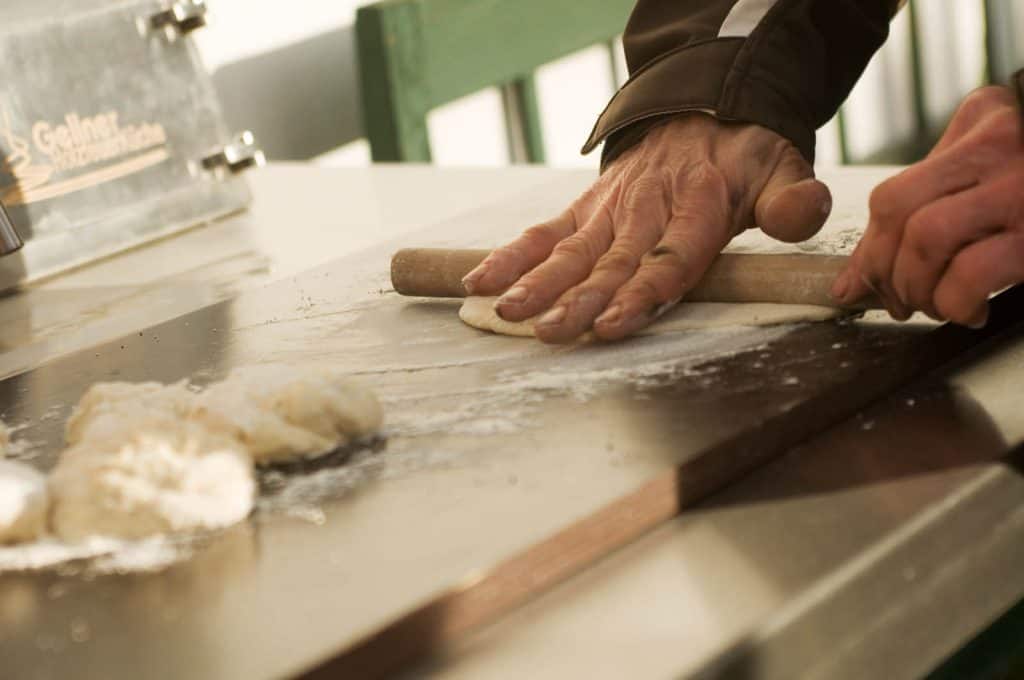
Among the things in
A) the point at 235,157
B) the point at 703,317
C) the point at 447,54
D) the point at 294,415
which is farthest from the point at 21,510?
the point at 447,54

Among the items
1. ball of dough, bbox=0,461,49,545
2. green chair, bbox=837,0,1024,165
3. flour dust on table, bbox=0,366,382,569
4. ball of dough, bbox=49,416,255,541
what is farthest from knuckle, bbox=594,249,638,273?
green chair, bbox=837,0,1024,165

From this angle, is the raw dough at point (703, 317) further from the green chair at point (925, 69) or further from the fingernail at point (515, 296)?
the green chair at point (925, 69)

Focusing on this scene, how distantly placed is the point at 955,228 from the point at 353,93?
6.67 ft

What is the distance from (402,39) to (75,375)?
145 cm

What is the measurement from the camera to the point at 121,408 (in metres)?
→ 1.03

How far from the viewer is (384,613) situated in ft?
2.39

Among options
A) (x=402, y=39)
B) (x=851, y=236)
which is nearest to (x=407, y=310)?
→ (x=851, y=236)

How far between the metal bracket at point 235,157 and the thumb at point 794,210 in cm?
86

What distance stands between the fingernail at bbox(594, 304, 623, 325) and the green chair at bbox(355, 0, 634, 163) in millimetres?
1553

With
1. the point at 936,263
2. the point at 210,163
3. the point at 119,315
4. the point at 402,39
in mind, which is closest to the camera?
the point at 936,263

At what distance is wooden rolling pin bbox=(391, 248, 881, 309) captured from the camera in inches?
44.4

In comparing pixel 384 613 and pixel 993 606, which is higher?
pixel 384 613

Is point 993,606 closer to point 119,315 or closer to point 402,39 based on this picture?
point 119,315

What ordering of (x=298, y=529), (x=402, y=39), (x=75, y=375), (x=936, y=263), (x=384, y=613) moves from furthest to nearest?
(x=402, y=39)
(x=75, y=375)
(x=936, y=263)
(x=298, y=529)
(x=384, y=613)
